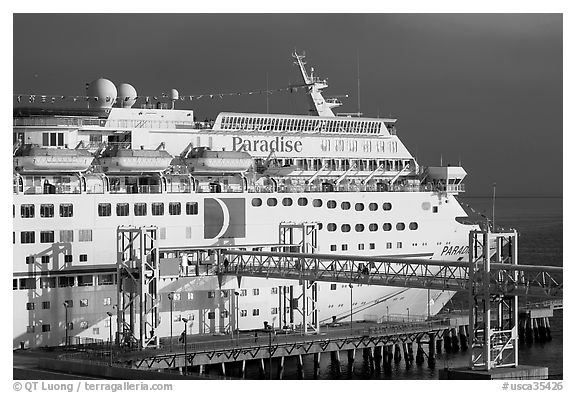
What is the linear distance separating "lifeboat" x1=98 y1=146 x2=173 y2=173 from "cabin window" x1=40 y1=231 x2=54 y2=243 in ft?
13.4

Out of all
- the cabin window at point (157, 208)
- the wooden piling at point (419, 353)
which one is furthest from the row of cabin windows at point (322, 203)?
the wooden piling at point (419, 353)

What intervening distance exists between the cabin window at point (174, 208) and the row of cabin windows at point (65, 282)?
3.93 m

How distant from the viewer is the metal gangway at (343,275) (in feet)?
156

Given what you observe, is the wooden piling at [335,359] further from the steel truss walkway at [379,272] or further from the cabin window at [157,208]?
the cabin window at [157,208]

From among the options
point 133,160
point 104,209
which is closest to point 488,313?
point 104,209

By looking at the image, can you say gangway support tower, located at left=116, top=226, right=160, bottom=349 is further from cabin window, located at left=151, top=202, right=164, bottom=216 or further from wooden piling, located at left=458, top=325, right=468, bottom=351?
wooden piling, located at left=458, top=325, right=468, bottom=351

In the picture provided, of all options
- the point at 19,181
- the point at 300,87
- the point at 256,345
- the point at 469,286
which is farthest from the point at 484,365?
the point at 300,87

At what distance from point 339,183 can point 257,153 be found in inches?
193

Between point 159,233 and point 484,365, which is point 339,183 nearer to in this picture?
point 159,233

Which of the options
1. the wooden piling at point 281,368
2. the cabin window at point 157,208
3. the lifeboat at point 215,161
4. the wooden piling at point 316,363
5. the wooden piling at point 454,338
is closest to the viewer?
the wooden piling at point 281,368

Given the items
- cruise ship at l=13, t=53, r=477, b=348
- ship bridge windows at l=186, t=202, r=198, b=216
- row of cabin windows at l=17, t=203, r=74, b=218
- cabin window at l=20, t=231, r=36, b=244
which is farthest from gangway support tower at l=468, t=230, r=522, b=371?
cabin window at l=20, t=231, r=36, b=244

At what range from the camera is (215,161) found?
204 feet

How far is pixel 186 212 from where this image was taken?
61.2 meters

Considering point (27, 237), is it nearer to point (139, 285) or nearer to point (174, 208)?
point (139, 285)
